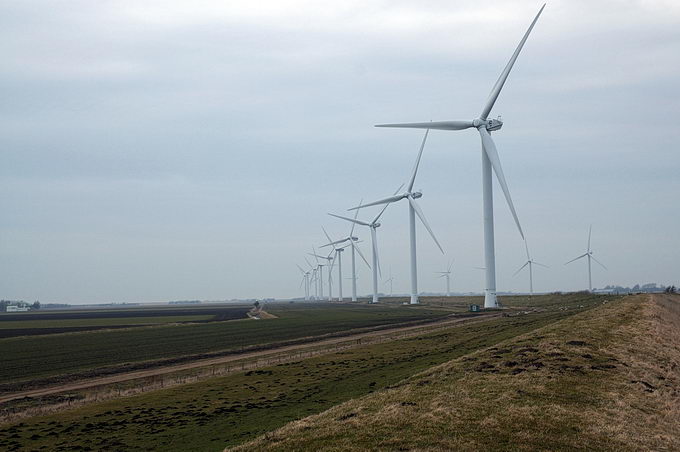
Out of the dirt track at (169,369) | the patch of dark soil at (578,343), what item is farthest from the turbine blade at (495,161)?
the patch of dark soil at (578,343)

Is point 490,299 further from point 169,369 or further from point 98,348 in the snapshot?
point 169,369

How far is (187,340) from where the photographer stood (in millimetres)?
87812

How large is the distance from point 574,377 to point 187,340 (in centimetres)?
6640

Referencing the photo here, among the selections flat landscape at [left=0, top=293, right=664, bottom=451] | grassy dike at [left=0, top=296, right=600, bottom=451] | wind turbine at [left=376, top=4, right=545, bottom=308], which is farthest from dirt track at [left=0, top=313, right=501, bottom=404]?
wind turbine at [left=376, top=4, right=545, bottom=308]

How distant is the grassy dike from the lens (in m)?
29.6

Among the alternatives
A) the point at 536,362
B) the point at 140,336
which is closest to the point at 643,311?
the point at 536,362

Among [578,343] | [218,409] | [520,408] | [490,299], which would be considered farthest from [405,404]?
[490,299]

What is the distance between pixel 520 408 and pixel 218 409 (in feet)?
60.3

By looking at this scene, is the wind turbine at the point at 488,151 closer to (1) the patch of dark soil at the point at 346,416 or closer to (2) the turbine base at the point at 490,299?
(2) the turbine base at the point at 490,299

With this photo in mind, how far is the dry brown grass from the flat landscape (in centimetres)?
8

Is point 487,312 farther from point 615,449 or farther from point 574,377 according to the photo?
point 615,449

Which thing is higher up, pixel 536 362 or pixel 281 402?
pixel 536 362

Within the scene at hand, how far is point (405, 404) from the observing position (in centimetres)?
2792

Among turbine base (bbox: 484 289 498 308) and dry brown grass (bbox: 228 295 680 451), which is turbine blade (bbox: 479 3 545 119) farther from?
dry brown grass (bbox: 228 295 680 451)
